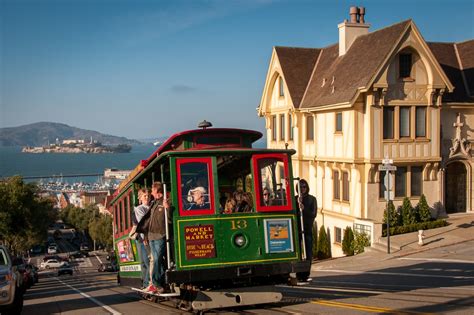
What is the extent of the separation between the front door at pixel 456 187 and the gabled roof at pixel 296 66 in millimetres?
9945

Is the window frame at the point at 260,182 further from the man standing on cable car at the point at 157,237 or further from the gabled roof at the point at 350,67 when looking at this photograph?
the gabled roof at the point at 350,67

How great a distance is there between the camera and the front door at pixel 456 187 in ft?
106

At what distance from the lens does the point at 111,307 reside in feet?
43.1

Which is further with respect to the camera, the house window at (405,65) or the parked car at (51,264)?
the parked car at (51,264)

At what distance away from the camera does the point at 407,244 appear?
26.4m

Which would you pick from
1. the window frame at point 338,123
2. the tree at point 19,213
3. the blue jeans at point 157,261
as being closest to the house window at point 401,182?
the window frame at point 338,123

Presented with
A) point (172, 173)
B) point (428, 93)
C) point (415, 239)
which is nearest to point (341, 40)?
point (428, 93)

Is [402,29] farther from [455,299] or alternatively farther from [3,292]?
[3,292]

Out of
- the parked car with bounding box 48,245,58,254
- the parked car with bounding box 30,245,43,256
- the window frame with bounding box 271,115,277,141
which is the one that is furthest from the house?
the parked car with bounding box 30,245,43,256

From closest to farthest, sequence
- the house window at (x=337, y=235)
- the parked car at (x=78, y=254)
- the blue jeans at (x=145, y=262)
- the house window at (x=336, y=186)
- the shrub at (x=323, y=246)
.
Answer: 1. the blue jeans at (x=145, y=262)
2. the house window at (x=337, y=235)
3. the house window at (x=336, y=186)
4. the shrub at (x=323, y=246)
5. the parked car at (x=78, y=254)

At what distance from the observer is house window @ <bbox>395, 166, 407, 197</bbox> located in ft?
100

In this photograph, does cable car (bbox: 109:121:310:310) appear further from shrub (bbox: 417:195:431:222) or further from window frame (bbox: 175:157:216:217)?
shrub (bbox: 417:195:431:222)

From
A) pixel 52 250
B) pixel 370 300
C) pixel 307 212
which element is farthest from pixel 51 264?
pixel 370 300

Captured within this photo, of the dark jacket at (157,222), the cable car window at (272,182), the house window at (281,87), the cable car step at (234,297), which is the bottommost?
the cable car step at (234,297)
